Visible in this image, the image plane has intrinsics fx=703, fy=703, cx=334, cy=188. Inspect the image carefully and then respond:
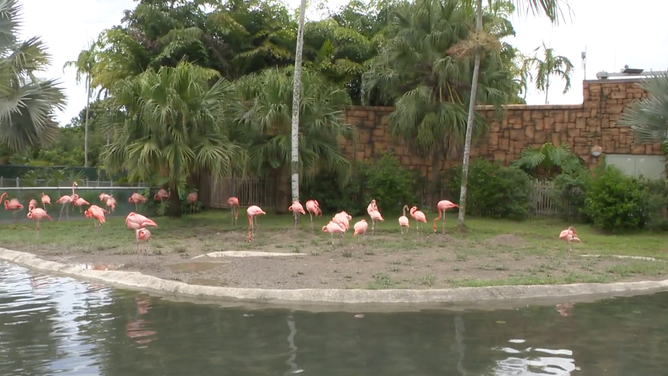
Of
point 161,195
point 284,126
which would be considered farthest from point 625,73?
point 161,195

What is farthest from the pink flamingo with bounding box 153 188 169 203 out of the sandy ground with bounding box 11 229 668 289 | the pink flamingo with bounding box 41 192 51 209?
the sandy ground with bounding box 11 229 668 289

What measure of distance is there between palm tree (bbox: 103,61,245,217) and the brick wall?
247 inches

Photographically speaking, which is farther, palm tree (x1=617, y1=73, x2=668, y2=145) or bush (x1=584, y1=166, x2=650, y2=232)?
bush (x1=584, y1=166, x2=650, y2=232)

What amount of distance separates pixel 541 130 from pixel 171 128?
42.7 ft

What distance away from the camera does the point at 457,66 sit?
20.9 meters

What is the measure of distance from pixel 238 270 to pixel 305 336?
14.0ft

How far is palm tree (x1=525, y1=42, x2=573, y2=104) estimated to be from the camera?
40.7 metres

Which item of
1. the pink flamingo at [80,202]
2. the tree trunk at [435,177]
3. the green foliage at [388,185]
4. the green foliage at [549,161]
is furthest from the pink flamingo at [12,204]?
the green foliage at [549,161]

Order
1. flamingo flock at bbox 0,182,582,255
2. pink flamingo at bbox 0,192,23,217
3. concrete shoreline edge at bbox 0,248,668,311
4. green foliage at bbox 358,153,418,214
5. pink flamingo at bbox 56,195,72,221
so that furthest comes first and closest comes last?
green foliage at bbox 358,153,418,214, pink flamingo at bbox 56,195,72,221, pink flamingo at bbox 0,192,23,217, flamingo flock at bbox 0,182,582,255, concrete shoreline edge at bbox 0,248,668,311

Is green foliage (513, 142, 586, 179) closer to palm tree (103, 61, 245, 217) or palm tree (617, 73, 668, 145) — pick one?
palm tree (617, 73, 668, 145)

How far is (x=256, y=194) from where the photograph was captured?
2530 cm

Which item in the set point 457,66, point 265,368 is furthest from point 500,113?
point 265,368

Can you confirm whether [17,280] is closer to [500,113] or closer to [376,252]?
[376,252]

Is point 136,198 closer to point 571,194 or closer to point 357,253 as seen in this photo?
point 357,253
